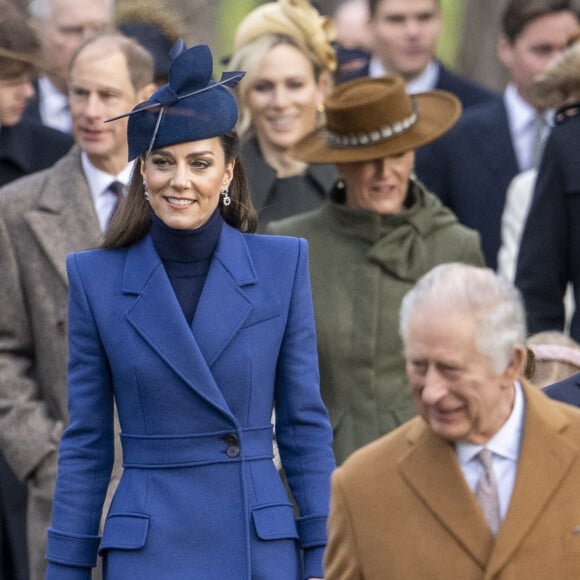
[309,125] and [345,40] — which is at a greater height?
[309,125]

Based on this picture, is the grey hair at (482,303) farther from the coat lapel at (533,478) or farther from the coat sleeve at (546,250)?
the coat sleeve at (546,250)

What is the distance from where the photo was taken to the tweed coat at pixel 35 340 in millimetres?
7582

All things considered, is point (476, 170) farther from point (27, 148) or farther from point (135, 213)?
point (135, 213)

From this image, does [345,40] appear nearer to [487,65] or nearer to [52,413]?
[487,65]

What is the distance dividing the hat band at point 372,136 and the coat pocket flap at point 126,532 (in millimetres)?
2390

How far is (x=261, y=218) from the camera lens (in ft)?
28.2

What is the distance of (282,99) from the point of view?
884 cm

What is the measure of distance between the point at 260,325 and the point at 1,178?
3266mm

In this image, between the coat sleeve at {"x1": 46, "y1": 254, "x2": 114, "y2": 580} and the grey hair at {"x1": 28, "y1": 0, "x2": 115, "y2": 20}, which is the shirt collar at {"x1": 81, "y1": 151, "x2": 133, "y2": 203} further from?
the grey hair at {"x1": 28, "y1": 0, "x2": 115, "y2": 20}

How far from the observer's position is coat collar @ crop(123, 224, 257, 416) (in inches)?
227

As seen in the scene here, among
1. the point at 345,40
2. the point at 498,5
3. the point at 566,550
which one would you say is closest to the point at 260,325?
the point at 566,550

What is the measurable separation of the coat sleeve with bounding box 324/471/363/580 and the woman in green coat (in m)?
2.49

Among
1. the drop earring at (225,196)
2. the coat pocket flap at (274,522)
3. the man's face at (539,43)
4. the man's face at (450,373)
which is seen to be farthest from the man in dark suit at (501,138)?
the man's face at (450,373)

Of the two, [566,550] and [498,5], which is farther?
[498,5]
